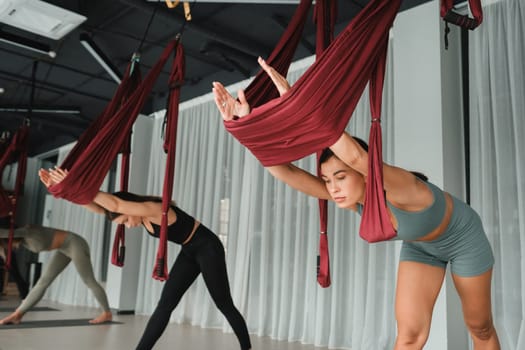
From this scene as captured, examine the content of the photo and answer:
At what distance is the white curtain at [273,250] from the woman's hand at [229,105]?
2267mm

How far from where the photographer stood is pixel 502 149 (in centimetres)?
314

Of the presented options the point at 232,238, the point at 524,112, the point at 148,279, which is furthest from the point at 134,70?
the point at 148,279

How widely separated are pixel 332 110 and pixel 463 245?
829 mm

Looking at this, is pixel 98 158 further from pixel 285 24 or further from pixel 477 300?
pixel 285 24

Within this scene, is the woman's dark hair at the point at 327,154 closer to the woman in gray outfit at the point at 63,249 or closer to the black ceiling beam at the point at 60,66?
the woman in gray outfit at the point at 63,249

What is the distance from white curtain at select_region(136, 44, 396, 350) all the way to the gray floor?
253 millimetres

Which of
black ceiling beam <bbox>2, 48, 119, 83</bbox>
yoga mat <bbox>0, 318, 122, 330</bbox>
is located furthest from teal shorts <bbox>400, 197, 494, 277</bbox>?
black ceiling beam <bbox>2, 48, 119, 83</bbox>


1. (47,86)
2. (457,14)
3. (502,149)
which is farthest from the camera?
(47,86)

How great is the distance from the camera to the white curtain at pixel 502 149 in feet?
9.80

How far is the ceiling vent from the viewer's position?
11.4 feet

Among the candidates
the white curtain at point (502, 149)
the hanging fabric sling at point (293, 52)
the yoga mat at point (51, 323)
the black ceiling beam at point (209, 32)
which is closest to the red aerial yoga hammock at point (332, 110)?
the hanging fabric sling at point (293, 52)

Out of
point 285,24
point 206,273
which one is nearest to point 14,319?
point 206,273

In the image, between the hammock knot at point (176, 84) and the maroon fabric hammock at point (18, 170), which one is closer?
the hammock knot at point (176, 84)

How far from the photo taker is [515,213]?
304 centimetres
